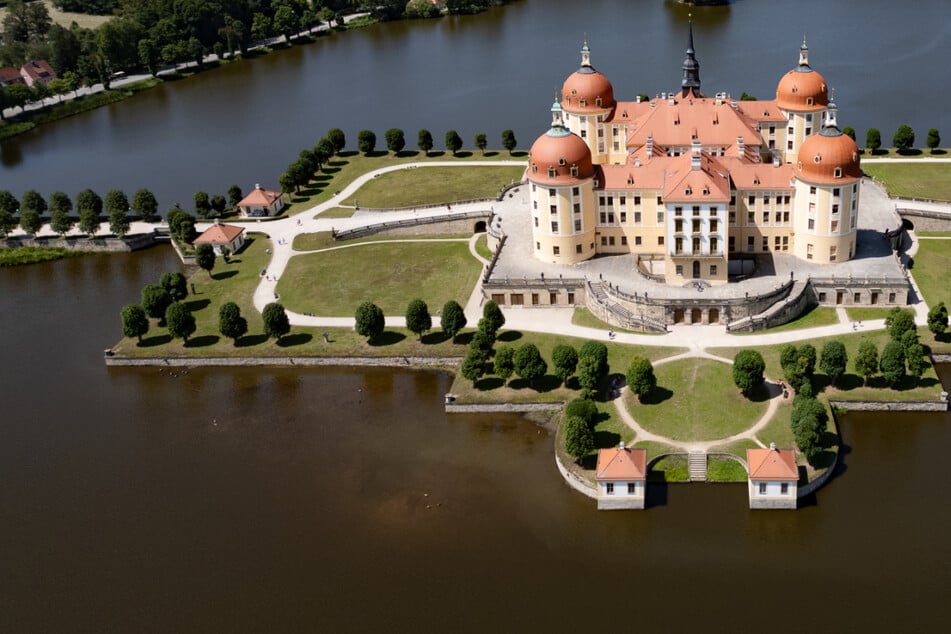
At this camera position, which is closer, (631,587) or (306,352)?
(631,587)

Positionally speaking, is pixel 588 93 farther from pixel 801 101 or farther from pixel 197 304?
pixel 197 304

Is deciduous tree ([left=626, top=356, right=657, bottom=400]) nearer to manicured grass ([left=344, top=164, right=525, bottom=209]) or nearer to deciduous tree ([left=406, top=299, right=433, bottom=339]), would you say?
deciduous tree ([left=406, top=299, right=433, bottom=339])

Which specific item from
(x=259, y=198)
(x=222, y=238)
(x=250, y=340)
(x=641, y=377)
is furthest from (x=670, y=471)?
(x=259, y=198)

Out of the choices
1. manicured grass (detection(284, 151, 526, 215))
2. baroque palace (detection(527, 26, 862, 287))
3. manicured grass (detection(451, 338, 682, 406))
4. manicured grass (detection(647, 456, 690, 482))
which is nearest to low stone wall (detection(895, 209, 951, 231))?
baroque palace (detection(527, 26, 862, 287))

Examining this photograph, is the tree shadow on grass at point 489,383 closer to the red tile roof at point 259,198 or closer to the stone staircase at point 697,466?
the stone staircase at point 697,466

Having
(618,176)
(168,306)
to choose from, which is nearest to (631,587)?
(618,176)

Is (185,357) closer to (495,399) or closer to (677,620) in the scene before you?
(495,399)
